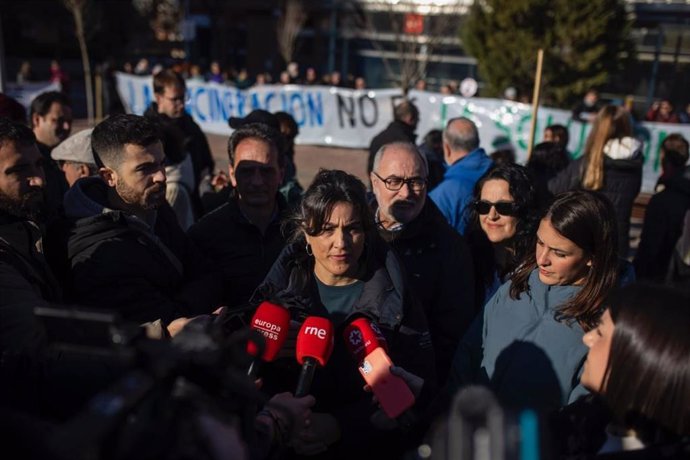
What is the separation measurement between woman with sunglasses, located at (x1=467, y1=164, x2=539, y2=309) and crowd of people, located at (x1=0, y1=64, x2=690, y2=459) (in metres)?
0.01

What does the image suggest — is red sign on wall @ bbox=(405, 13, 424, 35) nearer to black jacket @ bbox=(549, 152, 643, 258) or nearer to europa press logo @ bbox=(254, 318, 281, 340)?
black jacket @ bbox=(549, 152, 643, 258)

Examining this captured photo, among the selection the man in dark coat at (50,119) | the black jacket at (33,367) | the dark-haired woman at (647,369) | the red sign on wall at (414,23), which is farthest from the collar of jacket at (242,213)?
the red sign on wall at (414,23)

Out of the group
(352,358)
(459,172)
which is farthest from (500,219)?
(352,358)

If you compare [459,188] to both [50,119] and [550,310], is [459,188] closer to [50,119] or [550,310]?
[550,310]

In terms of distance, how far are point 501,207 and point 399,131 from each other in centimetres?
212


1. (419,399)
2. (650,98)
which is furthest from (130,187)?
(650,98)

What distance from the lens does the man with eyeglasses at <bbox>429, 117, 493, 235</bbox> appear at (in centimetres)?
403

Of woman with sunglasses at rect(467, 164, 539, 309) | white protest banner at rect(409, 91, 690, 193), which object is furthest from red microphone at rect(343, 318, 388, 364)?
white protest banner at rect(409, 91, 690, 193)

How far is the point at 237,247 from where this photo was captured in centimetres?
318

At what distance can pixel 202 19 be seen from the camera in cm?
2825

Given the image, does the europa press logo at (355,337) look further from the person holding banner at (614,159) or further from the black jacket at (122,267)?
the person holding banner at (614,159)

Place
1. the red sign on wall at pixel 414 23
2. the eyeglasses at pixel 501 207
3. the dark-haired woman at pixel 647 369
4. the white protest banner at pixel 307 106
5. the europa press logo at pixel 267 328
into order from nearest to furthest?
the dark-haired woman at pixel 647 369 → the europa press logo at pixel 267 328 → the eyeglasses at pixel 501 207 → the white protest banner at pixel 307 106 → the red sign on wall at pixel 414 23

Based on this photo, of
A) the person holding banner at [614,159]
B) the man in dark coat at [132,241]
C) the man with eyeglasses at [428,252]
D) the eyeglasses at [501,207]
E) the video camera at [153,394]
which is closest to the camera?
the video camera at [153,394]

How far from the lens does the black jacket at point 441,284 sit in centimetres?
290
